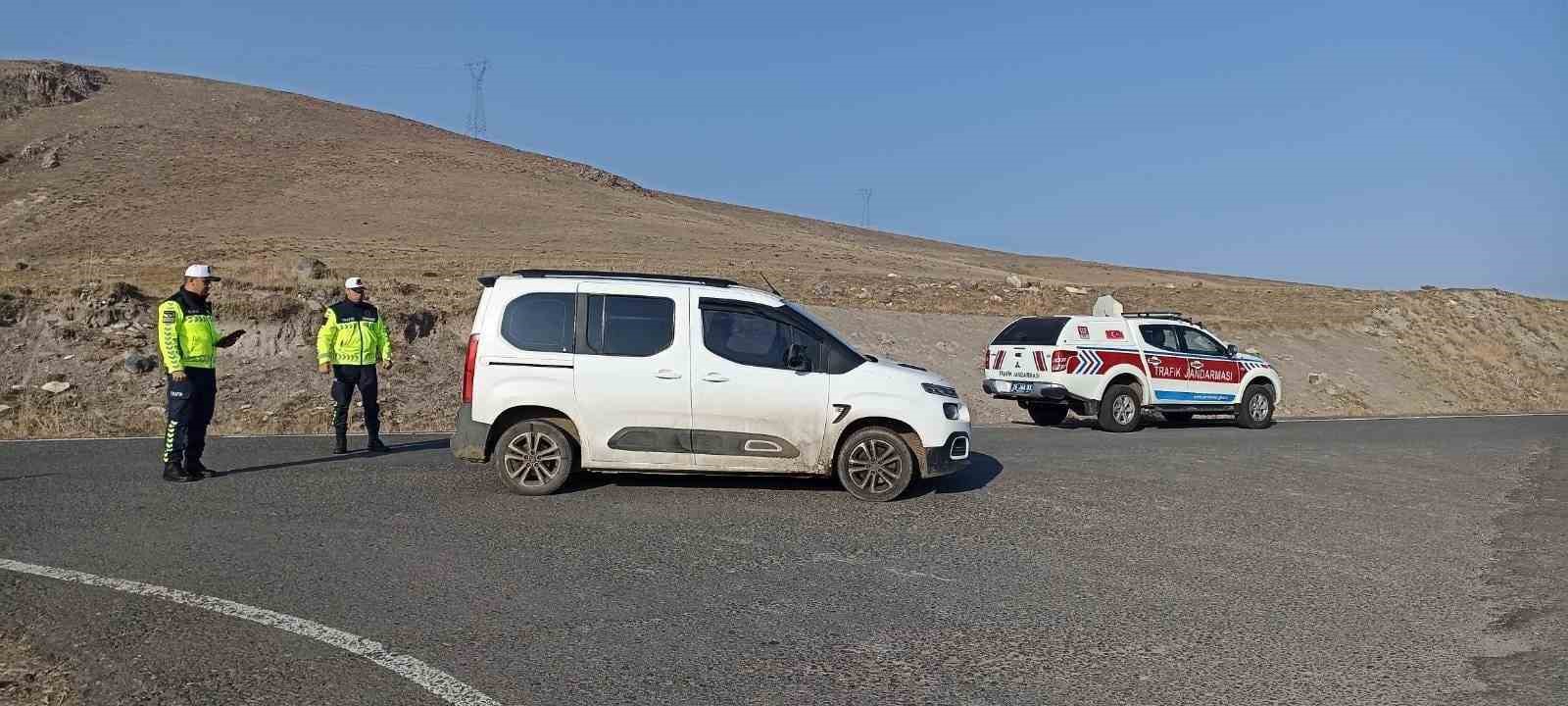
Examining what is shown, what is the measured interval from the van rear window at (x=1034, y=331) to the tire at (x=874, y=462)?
346 inches

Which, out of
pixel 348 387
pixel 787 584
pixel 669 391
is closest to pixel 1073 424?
pixel 669 391

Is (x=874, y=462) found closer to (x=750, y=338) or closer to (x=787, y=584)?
(x=750, y=338)

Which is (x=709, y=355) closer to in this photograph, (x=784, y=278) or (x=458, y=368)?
(x=458, y=368)

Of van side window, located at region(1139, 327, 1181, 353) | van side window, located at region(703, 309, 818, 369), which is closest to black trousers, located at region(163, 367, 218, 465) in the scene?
van side window, located at region(703, 309, 818, 369)

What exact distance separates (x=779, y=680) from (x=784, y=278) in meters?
38.5

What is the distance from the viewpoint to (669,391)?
9742 millimetres

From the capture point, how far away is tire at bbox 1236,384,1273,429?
19844 millimetres

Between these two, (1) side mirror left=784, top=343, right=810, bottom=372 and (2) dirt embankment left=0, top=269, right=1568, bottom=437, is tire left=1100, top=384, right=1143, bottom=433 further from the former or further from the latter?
(1) side mirror left=784, top=343, right=810, bottom=372

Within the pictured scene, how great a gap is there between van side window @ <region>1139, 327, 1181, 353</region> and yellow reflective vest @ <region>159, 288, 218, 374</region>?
1347 cm

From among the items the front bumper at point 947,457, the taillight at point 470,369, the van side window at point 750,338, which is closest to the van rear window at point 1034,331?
the front bumper at point 947,457

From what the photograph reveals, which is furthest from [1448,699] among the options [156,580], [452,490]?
[452,490]

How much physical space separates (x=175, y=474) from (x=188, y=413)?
529 millimetres

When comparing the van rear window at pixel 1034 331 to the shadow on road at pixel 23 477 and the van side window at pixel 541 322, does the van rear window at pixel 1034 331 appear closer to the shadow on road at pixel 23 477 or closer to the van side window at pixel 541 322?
the van side window at pixel 541 322

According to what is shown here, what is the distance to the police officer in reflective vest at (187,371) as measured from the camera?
1012cm
